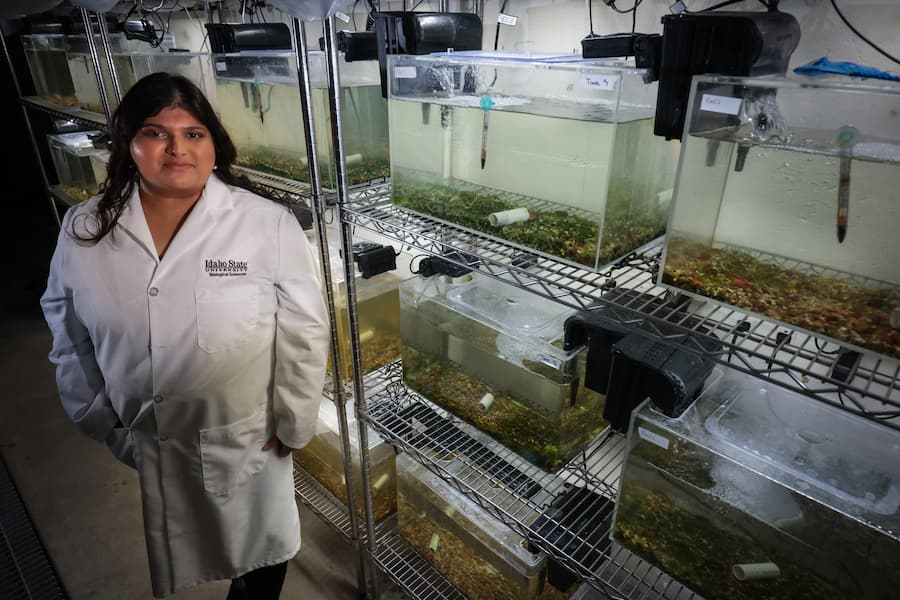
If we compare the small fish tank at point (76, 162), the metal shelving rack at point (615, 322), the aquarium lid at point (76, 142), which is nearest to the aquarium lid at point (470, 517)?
the metal shelving rack at point (615, 322)

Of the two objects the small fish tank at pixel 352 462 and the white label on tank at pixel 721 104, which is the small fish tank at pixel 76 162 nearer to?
the small fish tank at pixel 352 462

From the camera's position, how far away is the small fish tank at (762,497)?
771 millimetres

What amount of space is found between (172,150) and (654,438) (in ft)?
3.51

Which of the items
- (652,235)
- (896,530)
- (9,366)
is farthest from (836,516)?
(9,366)

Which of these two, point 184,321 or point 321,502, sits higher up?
point 184,321

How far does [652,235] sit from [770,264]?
0.29m

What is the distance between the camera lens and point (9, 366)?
2.89 meters

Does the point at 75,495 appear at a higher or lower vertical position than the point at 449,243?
lower

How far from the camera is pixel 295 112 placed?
151 cm

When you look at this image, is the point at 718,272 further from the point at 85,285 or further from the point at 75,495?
the point at 75,495

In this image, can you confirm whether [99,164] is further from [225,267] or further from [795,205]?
[795,205]

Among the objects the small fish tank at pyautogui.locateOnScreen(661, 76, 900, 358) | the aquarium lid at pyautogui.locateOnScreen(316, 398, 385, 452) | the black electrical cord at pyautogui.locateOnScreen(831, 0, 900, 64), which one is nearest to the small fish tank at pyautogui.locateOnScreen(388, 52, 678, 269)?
the small fish tank at pyautogui.locateOnScreen(661, 76, 900, 358)

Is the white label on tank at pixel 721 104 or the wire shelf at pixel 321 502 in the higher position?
the white label on tank at pixel 721 104

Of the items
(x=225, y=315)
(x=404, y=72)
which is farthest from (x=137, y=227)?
(x=404, y=72)
